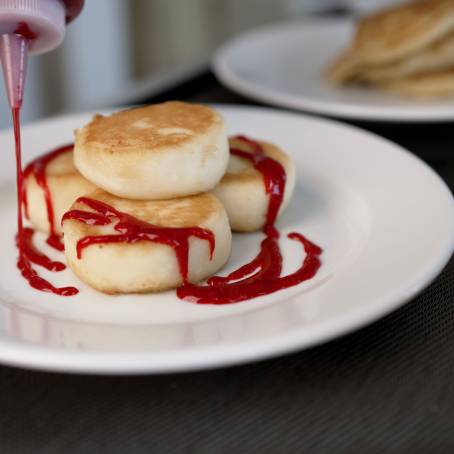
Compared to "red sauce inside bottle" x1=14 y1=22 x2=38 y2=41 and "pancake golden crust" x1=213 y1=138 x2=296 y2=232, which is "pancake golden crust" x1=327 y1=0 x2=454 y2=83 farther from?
"red sauce inside bottle" x1=14 y1=22 x2=38 y2=41

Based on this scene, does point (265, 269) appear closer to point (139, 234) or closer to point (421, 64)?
point (139, 234)

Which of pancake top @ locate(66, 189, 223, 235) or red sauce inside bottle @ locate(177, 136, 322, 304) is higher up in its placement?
pancake top @ locate(66, 189, 223, 235)

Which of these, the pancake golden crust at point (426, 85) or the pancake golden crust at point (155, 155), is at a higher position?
the pancake golden crust at point (155, 155)

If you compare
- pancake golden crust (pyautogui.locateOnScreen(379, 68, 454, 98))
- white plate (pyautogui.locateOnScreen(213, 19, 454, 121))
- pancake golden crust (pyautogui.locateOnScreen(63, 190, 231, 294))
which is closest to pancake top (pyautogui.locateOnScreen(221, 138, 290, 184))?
pancake golden crust (pyautogui.locateOnScreen(63, 190, 231, 294))

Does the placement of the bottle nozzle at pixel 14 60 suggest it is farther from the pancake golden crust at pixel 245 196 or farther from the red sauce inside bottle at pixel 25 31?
the pancake golden crust at pixel 245 196

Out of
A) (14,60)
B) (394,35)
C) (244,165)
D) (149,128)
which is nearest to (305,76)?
(394,35)

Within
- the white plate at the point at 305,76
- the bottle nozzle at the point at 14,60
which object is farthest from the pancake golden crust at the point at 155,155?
the white plate at the point at 305,76

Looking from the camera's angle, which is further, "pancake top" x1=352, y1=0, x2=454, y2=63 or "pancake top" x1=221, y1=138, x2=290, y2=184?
"pancake top" x1=352, y1=0, x2=454, y2=63

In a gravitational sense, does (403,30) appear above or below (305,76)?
above
